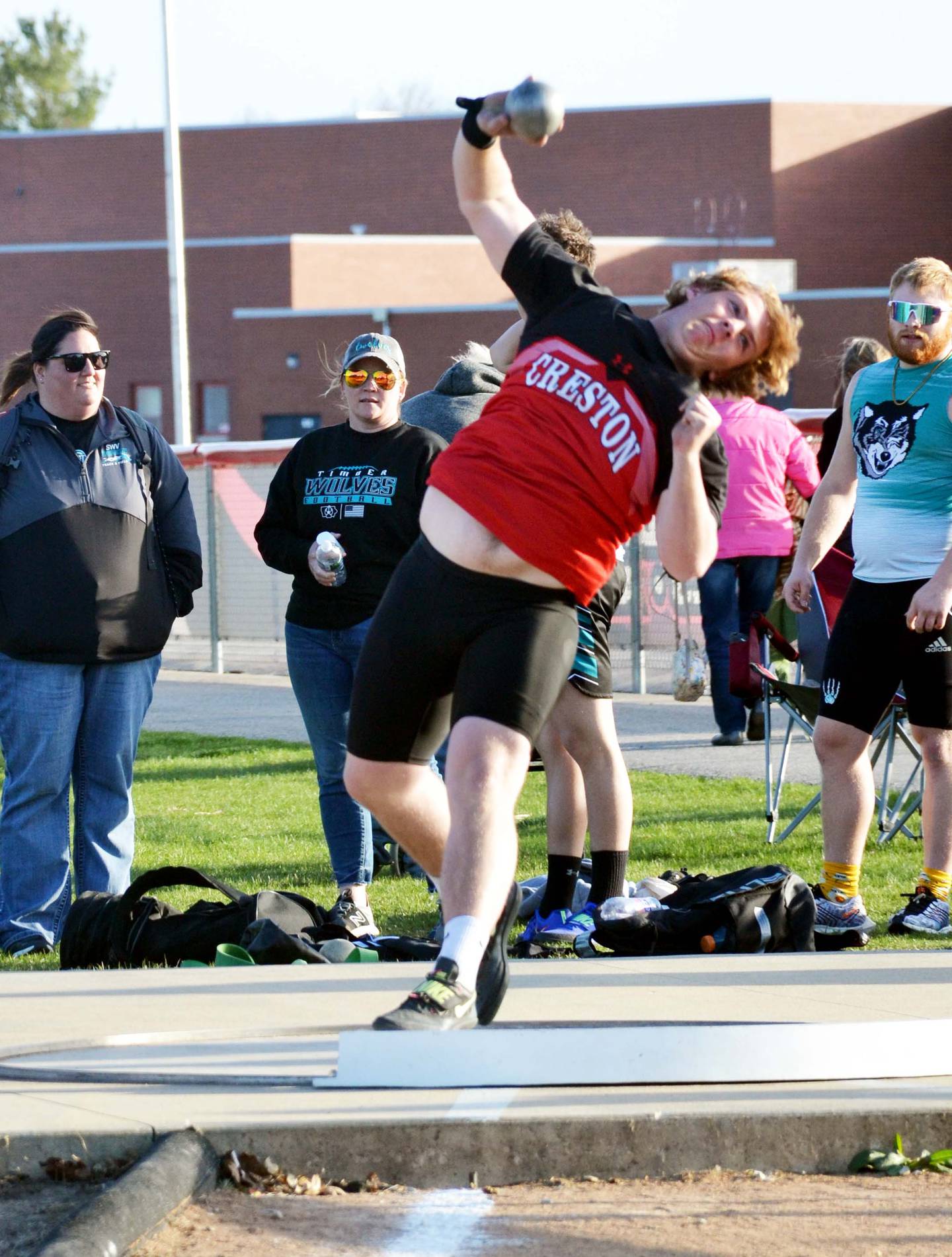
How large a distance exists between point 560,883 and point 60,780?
175 cm

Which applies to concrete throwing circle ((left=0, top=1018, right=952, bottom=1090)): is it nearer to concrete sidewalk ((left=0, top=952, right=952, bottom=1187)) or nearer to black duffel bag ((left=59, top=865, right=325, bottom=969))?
concrete sidewalk ((left=0, top=952, right=952, bottom=1187))

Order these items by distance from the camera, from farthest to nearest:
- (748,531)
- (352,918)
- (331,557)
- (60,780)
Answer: (748,531) → (331,557) → (352,918) → (60,780)

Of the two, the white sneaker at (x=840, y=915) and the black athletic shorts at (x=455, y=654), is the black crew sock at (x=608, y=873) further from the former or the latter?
the black athletic shorts at (x=455, y=654)

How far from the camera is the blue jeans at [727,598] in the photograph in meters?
11.3

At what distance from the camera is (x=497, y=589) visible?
13.3 feet

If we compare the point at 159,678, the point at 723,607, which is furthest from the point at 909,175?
the point at 723,607

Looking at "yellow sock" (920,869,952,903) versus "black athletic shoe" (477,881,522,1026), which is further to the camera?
"yellow sock" (920,869,952,903)

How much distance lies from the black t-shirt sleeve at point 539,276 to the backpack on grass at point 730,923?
2228mm

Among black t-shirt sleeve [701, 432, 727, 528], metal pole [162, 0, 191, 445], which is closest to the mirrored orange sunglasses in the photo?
black t-shirt sleeve [701, 432, 727, 528]

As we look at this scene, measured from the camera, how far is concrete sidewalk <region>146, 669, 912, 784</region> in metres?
10.7

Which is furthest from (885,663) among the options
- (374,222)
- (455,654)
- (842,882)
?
(374,222)

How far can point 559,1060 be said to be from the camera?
13.5 ft

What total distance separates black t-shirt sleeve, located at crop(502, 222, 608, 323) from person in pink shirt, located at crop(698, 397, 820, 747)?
21.7ft

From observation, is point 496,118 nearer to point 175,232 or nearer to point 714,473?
point 714,473
